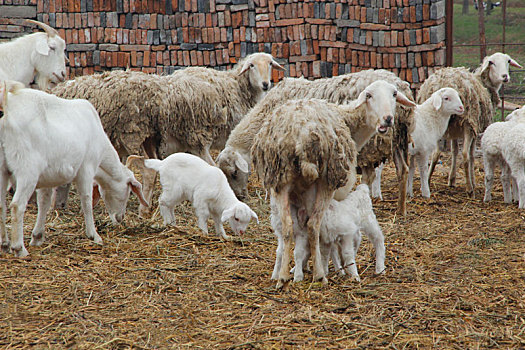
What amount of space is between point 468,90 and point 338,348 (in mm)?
7162

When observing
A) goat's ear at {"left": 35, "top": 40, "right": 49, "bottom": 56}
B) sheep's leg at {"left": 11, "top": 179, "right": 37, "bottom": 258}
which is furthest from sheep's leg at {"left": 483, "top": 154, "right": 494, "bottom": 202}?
sheep's leg at {"left": 11, "top": 179, "right": 37, "bottom": 258}

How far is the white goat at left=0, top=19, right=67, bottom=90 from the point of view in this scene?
8195 millimetres

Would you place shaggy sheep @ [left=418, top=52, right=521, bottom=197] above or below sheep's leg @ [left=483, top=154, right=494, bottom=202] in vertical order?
above

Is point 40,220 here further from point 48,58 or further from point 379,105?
point 379,105

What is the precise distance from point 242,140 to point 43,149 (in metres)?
3.47

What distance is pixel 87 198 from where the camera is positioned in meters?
6.71

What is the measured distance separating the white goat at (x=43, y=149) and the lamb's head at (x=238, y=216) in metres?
1.37

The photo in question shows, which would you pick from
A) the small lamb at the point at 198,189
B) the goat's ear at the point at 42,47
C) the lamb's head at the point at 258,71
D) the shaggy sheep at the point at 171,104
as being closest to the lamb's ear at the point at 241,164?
the shaggy sheep at the point at 171,104

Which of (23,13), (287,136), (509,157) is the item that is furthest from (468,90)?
(23,13)

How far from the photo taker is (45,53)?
8.24 m

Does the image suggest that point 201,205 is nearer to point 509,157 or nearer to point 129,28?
point 509,157

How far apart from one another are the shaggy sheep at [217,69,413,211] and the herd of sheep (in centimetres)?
2

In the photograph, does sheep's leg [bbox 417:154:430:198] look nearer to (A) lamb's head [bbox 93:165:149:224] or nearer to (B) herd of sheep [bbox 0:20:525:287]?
(B) herd of sheep [bbox 0:20:525:287]

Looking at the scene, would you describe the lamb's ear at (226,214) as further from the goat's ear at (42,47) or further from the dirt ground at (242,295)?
the goat's ear at (42,47)
